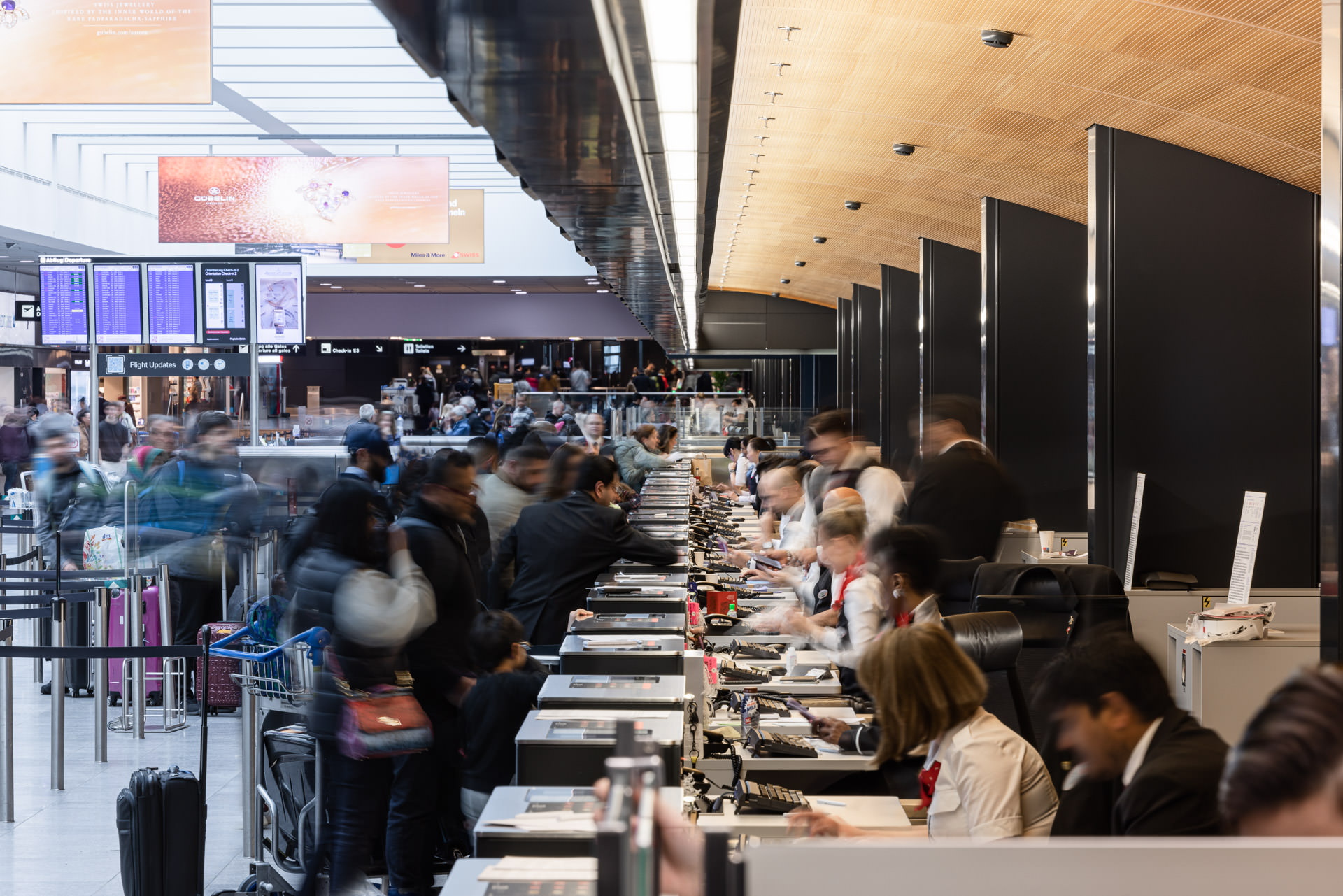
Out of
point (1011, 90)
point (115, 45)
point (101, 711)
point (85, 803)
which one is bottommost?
point (85, 803)

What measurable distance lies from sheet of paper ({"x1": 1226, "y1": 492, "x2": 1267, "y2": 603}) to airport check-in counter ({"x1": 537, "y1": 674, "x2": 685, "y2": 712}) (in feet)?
11.8

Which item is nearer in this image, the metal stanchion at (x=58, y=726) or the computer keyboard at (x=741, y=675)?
the computer keyboard at (x=741, y=675)

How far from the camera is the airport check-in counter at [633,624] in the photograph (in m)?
4.66

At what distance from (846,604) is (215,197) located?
425 inches

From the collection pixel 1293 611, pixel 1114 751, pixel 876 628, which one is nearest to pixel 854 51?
pixel 876 628

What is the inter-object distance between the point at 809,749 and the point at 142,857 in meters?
2.13

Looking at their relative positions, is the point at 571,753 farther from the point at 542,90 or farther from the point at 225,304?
the point at 225,304

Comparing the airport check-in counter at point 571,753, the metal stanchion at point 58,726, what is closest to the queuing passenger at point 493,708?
the airport check-in counter at point 571,753

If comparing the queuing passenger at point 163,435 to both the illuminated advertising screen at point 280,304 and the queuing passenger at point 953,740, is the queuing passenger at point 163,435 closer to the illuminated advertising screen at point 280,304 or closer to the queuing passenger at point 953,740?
the illuminated advertising screen at point 280,304

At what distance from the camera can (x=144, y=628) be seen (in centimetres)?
728

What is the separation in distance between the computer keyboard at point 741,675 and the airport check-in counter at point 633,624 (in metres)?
0.41

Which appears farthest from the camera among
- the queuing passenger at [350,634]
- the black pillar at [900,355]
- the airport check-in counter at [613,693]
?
the black pillar at [900,355]

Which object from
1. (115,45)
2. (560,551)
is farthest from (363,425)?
(560,551)

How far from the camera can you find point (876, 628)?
4719 mm
